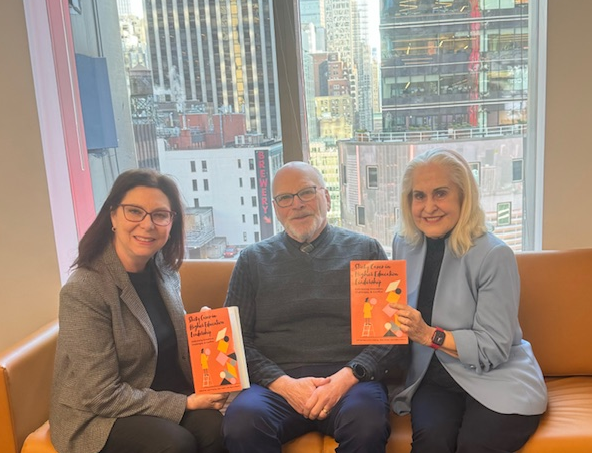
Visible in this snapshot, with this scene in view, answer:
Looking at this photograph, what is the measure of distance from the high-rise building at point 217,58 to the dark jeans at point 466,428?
1589 millimetres

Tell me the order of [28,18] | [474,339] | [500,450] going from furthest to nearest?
[28,18], [474,339], [500,450]

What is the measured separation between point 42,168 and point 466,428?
2171 mm

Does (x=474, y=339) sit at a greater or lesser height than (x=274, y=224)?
lesser

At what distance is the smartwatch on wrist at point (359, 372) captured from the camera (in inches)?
72.8

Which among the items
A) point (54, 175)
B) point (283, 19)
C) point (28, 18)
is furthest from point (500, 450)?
point (28, 18)

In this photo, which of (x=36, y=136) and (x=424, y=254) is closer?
(x=424, y=254)

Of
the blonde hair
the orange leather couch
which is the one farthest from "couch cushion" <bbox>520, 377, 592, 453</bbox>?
the blonde hair

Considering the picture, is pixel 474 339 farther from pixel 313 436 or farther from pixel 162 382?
pixel 162 382

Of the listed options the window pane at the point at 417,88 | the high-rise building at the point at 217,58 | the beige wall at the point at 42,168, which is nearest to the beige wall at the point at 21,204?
the beige wall at the point at 42,168

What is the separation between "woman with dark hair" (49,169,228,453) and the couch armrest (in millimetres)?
158

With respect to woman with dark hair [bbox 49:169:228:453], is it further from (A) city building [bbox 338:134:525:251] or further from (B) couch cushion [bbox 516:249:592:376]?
(B) couch cushion [bbox 516:249:592:376]

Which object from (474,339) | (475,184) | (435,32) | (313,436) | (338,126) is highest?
(435,32)

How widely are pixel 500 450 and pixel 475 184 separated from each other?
89cm

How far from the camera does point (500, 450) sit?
160 centimetres
